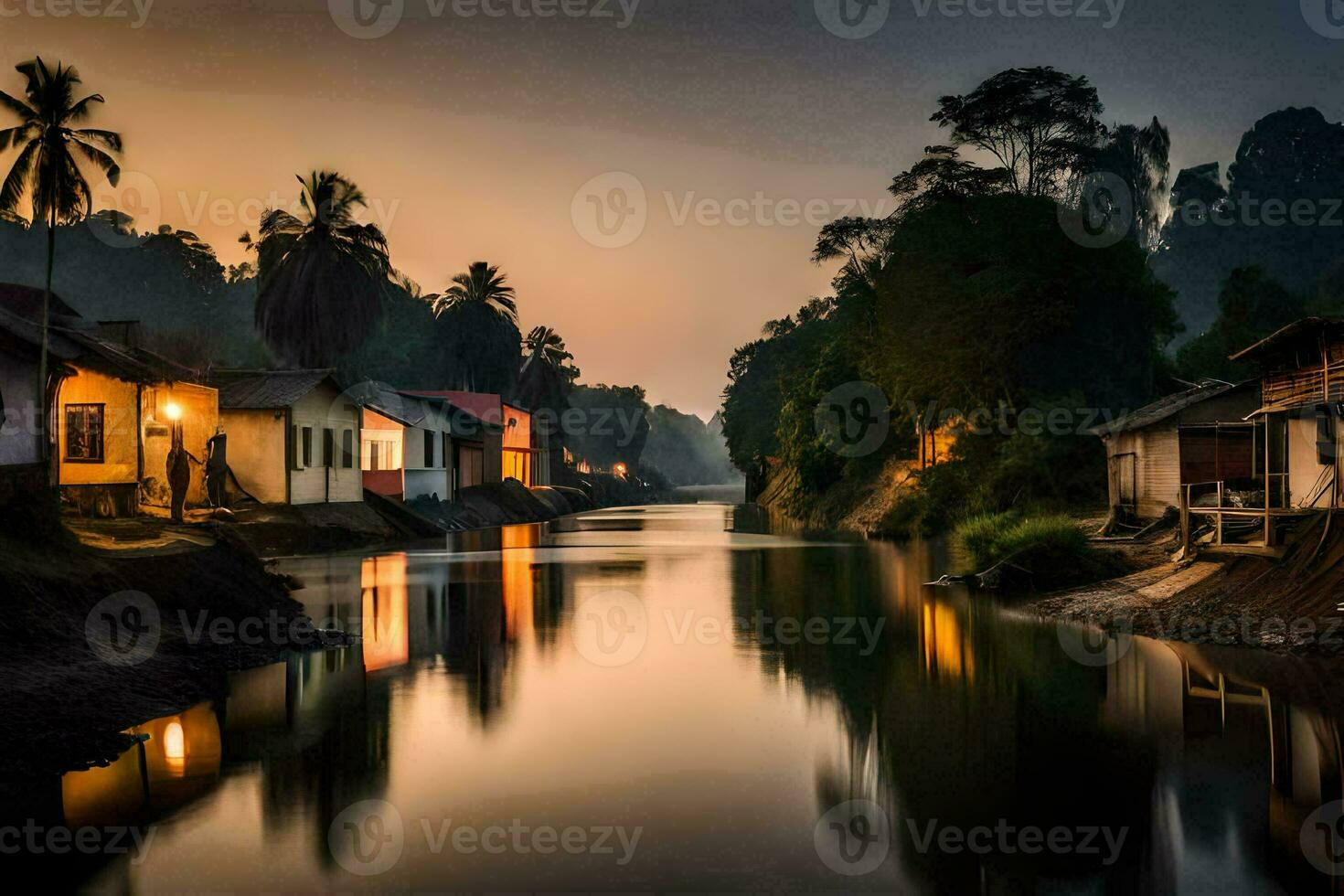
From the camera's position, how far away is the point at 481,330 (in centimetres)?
9412

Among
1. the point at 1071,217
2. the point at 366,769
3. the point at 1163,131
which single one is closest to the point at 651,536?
the point at 1071,217

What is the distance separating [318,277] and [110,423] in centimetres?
2987

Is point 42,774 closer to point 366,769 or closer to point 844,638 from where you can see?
point 366,769

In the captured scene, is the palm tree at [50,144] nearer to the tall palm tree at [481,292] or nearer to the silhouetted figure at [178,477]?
the silhouetted figure at [178,477]

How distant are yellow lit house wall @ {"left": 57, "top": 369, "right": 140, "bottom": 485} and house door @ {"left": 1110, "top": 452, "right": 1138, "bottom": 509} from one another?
28.8 meters

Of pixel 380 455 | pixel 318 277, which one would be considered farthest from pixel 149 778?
pixel 318 277

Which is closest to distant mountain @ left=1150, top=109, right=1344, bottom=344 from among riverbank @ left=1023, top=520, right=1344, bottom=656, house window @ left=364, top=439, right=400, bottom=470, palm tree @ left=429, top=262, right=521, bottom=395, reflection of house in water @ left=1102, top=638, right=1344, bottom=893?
palm tree @ left=429, top=262, right=521, bottom=395

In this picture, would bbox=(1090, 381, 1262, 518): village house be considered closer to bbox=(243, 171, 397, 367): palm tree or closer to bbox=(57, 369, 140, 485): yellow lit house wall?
bbox=(57, 369, 140, 485): yellow lit house wall

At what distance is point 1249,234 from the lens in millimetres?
129250

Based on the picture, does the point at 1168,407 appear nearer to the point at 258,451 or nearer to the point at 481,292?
the point at 258,451

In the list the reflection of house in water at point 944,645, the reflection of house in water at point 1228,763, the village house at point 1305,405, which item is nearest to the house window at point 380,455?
the reflection of house in water at point 944,645

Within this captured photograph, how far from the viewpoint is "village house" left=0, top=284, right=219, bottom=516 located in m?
22.7

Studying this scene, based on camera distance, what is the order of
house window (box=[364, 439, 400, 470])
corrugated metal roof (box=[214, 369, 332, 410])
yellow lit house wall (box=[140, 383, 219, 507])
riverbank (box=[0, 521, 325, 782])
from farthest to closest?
house window (box=[364, 439, 400, 470]), corrugated metal roof (box=[214, 369, 332, 410]), yellow lit house wall (box=[140, 383, 219, 507]), riverbank (box=[0, 521, 325, 782])

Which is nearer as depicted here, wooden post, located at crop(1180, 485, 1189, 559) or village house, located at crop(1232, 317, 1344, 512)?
village house, located at crop(1232, 317, 1344, 512)
